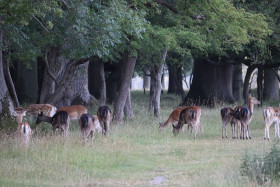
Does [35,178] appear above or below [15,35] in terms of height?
below

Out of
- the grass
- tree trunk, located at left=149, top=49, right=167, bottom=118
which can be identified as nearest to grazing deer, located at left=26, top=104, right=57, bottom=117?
the grass

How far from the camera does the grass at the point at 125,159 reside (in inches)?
442

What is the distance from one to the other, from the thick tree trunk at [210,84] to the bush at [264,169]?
22078 mm

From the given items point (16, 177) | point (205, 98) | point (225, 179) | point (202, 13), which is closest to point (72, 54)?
point (202, 13)

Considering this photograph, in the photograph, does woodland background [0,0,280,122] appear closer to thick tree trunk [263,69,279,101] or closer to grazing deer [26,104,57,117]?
grazing deer [26,104,57,117]

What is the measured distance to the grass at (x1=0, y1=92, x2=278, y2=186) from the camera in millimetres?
11219

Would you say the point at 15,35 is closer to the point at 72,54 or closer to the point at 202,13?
the point at 72,54

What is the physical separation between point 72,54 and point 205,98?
678 inches

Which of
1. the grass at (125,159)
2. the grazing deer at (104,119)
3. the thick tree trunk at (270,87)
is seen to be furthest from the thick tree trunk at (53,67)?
the thick tree trunk at (270,87)

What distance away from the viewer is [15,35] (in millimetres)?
17094

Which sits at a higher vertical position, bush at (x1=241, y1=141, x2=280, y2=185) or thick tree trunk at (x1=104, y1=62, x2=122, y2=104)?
thick tree trunk at (x1=104, y1=62, x2=122, y2=104)

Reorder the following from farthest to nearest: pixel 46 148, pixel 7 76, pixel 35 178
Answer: pixel 7 76 → pixel 46 148 → pixel 35 178

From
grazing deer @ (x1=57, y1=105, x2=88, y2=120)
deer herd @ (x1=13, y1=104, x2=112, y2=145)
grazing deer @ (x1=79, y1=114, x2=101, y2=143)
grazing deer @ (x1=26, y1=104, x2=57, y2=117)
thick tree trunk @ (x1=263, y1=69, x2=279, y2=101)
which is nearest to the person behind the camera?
deer herd @ (x1=13, y1=104, x2=112, y2=145)

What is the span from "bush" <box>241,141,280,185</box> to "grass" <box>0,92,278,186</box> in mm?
192
